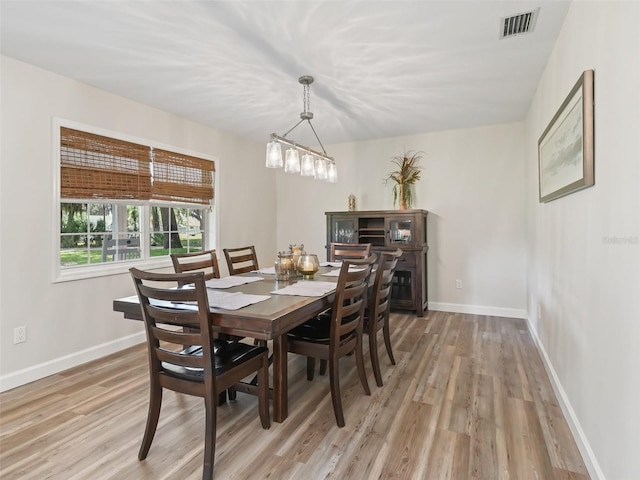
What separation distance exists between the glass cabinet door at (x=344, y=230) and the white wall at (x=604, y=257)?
8.70ft

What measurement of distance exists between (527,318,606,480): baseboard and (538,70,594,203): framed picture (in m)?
1.24

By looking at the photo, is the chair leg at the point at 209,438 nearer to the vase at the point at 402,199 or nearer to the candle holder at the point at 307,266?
the candle holder at the point at 307,266

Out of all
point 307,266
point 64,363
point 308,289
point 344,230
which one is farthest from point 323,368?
point 344,230

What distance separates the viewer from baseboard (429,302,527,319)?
4.38 m

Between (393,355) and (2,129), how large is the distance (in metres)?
3.50

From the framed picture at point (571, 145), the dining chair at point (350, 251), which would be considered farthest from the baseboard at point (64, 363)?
the framed picture at point (571, 145)

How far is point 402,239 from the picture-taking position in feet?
15.0

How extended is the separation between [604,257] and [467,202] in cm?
318

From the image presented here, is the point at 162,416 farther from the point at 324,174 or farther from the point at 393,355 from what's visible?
the point at 324,174

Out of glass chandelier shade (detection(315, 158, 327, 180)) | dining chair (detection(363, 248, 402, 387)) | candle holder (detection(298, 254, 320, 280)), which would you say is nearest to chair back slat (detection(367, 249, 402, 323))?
dining chair (detection(363, 248, 402, 387))

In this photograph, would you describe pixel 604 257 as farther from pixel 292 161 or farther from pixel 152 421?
pixel 152 421

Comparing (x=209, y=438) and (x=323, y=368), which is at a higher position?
(x=209, y=438)

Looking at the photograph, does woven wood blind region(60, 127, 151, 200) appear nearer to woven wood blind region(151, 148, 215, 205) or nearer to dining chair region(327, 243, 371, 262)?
woven wood blind region(151, 148, 215, 205)

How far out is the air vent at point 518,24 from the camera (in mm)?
2154
